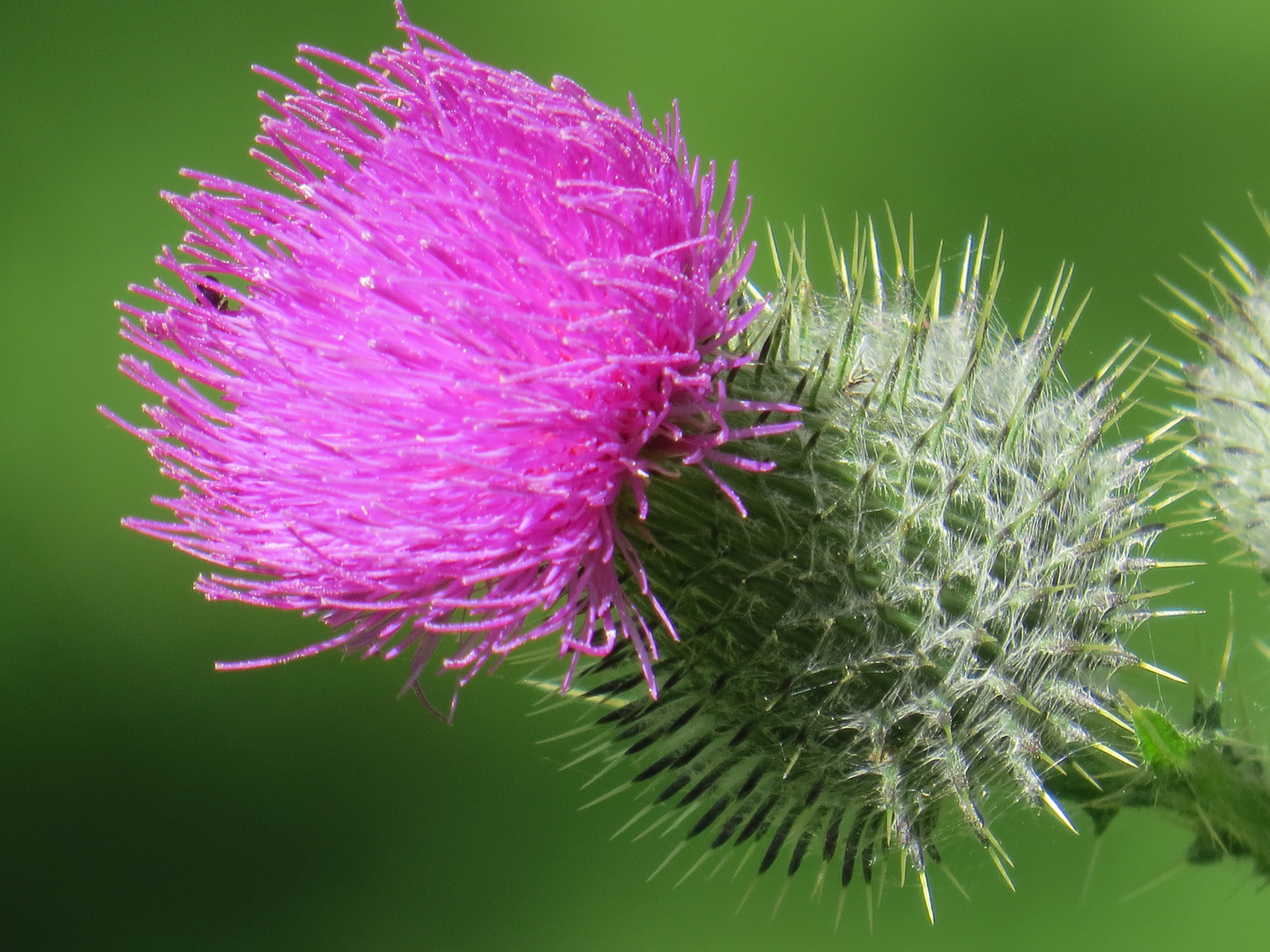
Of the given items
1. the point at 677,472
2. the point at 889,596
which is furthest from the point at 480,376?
the point at 889,596

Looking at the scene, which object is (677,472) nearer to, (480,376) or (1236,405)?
(480,376)

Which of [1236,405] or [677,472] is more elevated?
[1236,405]

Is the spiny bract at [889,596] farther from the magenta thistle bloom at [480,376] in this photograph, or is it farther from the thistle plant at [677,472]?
the magenta thistle bloom at [480,376]

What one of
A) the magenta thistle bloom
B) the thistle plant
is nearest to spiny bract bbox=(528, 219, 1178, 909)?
the thistle plant

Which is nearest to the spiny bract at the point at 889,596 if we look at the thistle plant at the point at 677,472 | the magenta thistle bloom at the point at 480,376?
the thistle plant at the point at 677,472

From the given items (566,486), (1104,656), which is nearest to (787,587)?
(566,486)

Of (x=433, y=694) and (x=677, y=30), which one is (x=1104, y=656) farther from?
(x=677, y=30)
